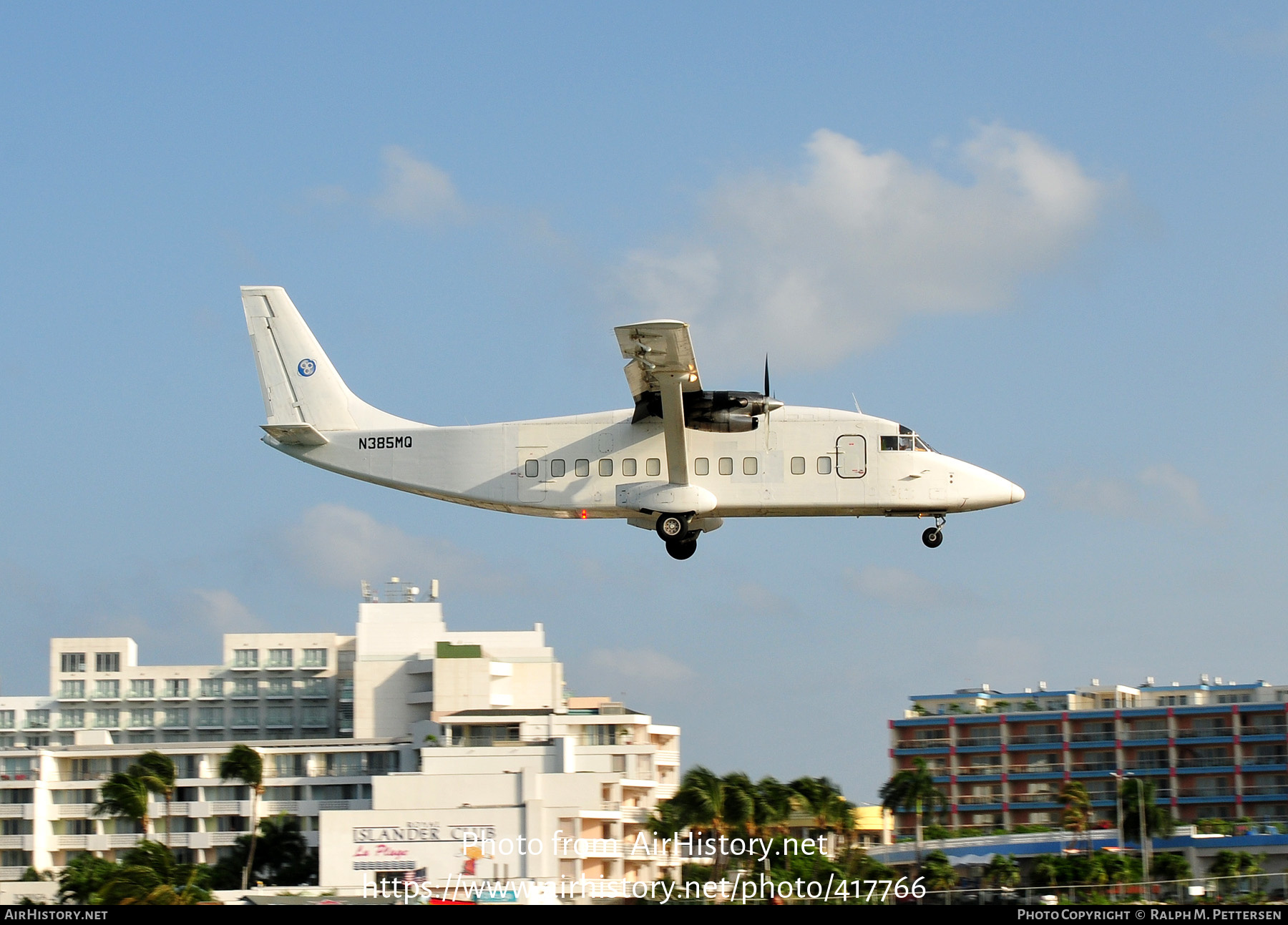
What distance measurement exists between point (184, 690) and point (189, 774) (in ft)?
111

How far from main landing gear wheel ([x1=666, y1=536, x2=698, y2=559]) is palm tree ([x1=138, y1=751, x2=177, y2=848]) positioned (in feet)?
109

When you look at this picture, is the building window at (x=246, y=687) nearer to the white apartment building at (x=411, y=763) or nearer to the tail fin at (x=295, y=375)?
the white apartment building at (x=411, y=763)

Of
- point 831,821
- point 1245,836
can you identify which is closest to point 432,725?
point 831,821

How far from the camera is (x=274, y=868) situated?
4975cm

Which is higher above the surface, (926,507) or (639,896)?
(926,507)

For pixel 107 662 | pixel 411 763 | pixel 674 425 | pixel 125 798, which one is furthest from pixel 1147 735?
pixel 107 662

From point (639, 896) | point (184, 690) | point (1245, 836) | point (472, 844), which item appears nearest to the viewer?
point (639, 896)

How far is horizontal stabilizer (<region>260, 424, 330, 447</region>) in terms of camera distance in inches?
1030

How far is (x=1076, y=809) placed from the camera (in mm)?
59562

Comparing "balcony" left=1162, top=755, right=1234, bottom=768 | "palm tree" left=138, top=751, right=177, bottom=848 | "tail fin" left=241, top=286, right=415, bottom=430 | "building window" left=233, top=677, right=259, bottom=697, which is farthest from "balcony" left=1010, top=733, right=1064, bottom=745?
"tail fin" left=241, top=286, right=415, bottom=430

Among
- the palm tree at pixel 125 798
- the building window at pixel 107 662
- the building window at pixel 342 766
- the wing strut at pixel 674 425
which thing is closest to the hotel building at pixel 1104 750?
the building window at pixel 342 766

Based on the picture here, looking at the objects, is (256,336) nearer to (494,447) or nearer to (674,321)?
(494,447)

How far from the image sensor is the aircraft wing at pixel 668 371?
22891 millimetres

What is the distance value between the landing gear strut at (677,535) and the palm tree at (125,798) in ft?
109
